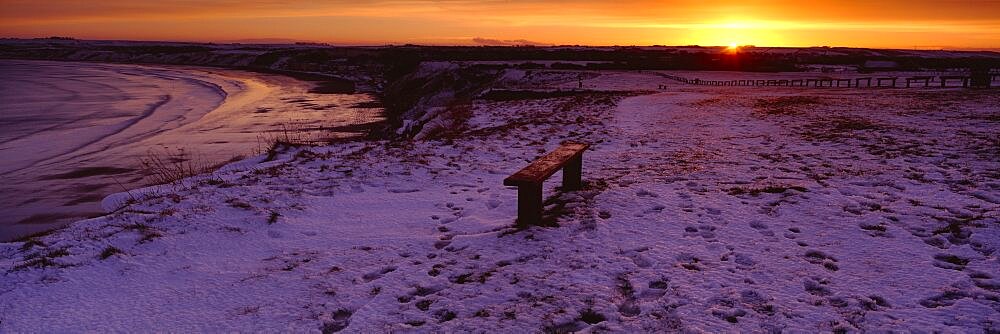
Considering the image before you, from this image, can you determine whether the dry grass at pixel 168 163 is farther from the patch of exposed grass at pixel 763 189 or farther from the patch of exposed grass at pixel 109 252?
the patch of exposed grass at pixel 763 189

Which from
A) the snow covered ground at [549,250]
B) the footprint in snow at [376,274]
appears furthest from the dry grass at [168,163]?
the footprint in snow at [376,274]

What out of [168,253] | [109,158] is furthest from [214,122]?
[168,253]

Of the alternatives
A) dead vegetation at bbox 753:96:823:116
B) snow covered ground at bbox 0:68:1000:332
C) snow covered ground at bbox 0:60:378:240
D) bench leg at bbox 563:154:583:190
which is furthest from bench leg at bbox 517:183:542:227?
dead vegetation at bbox 753:96:823:116

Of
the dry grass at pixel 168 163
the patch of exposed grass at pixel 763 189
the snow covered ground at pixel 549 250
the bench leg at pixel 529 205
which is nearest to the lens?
the snow covered ground at pixel 549 250

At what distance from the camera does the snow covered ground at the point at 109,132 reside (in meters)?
12.5

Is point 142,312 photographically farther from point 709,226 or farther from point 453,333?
point 709,226

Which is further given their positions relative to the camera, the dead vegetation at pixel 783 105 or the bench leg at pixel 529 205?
the dead vegetation at pixel 783 105

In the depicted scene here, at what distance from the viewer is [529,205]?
21.4ft

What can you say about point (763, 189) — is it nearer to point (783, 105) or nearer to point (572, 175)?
point (572, 175)

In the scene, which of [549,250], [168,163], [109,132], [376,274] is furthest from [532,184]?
[109,132]

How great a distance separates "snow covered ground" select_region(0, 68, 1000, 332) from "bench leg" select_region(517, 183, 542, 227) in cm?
17

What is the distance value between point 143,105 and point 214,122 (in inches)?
474

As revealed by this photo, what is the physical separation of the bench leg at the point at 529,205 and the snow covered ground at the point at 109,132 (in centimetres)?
929

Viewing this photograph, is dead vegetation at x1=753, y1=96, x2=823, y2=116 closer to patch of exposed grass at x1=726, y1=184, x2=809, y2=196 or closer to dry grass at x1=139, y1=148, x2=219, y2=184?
patch of exposed grass at x1=726, y1=184, x2=809, y2=196
